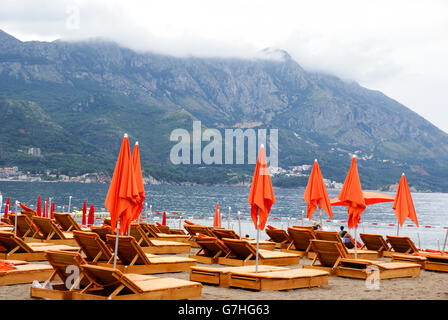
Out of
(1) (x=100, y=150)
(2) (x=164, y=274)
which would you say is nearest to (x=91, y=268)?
(2) (x=164, y=274)

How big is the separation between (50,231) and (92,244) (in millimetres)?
4812

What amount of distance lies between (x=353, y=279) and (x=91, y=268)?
5.84 m

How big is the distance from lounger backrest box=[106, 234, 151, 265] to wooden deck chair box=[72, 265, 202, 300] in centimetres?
200

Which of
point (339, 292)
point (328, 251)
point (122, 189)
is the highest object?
point (122, 189)

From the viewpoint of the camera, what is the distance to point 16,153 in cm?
17325

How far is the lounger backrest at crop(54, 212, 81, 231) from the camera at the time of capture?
16120 mm

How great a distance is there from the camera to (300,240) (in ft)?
51.4

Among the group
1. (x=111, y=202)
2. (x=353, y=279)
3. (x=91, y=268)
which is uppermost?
(x=111, y=202)

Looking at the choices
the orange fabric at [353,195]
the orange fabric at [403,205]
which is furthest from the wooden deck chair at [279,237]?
the orange fabric at [353,195]

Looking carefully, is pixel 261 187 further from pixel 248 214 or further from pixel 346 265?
pixel 248 214

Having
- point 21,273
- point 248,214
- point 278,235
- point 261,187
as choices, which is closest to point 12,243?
point 21,273

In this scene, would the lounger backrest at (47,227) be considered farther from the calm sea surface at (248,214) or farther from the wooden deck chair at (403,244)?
the wooden deck chair at (403,244)

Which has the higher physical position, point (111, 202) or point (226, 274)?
point (111, 202)
